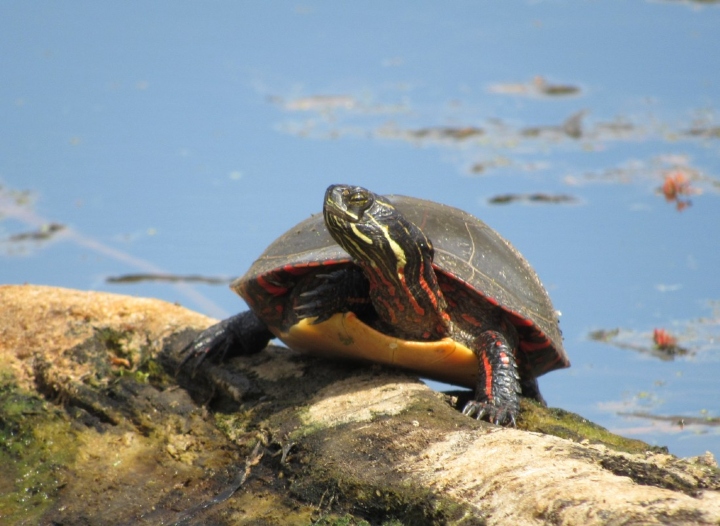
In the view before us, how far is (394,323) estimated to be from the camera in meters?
4.04

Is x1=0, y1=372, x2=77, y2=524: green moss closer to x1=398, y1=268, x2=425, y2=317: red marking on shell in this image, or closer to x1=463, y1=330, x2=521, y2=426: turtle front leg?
x1=398, y1=268, x2=425, y2=317: red marking on shell

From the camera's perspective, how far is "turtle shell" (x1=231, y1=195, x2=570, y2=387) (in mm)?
4004

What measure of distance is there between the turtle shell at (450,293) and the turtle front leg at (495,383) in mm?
102

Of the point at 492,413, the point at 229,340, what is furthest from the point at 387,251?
the point at 229,340

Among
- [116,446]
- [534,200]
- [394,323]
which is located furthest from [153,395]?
[534,200]

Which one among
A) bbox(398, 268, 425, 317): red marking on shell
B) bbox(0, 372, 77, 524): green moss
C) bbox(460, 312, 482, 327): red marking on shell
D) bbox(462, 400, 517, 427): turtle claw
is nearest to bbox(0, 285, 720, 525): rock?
bbox(0, 372, 77, 524): green moss

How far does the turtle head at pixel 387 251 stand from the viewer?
3.78m

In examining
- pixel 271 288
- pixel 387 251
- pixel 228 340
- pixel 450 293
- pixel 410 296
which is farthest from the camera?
pixel 228 340

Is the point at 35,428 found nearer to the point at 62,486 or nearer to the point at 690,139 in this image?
the point at 62,486

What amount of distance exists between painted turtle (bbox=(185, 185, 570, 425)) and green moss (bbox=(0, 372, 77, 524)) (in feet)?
2.76

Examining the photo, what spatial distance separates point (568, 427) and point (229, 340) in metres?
1.91

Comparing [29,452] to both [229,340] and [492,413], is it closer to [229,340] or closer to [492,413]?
[229,340]

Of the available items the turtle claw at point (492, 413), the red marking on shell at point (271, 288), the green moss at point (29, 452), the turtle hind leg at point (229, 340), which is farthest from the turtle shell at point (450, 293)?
the green moss at point (29, 452)

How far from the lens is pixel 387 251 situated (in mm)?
3781
